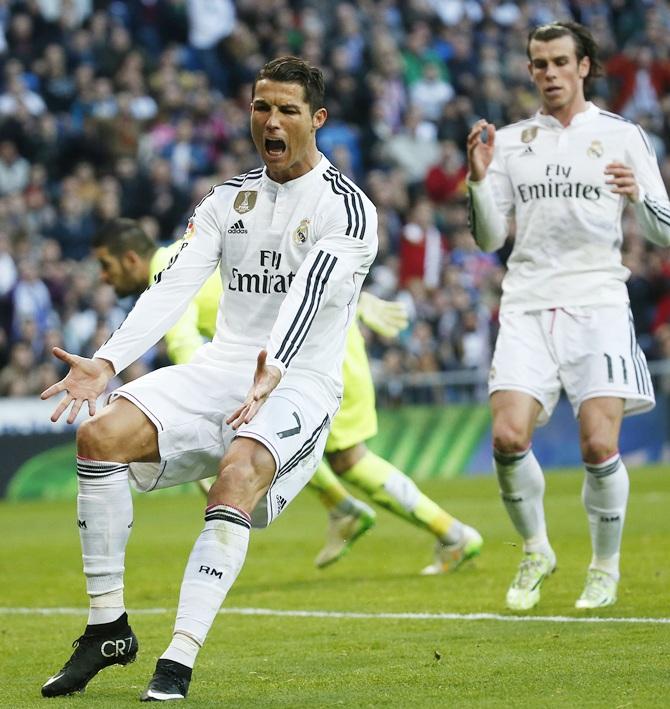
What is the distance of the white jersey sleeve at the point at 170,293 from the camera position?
19.7 ft

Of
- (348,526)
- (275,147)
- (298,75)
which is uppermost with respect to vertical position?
(298,75)

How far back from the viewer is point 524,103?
78.6ft

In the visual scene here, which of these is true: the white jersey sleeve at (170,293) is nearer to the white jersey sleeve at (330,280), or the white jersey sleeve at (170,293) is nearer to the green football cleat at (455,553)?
the white jersey sleeve at (330,280)

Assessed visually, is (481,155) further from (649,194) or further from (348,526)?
(348,526)

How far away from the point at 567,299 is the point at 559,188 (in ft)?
1.87

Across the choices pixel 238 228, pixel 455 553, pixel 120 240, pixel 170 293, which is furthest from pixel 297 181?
pixel 455 553

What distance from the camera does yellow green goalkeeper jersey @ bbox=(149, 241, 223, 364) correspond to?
9.27 meters

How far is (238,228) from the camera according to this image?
6.30 meters

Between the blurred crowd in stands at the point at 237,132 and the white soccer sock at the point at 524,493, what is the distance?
10.0 metres

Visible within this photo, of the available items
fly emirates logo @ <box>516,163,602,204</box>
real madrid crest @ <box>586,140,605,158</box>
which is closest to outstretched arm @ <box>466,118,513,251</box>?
fly emirates logo @ <box>516,163,602,204</box>

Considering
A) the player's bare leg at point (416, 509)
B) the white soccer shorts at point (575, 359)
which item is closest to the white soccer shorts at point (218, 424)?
the white soccer shorts at point (575, 359)

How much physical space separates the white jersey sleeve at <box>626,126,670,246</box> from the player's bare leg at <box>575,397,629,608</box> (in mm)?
858

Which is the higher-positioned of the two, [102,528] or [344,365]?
[102,528]

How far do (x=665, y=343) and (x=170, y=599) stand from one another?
12.3 meters
